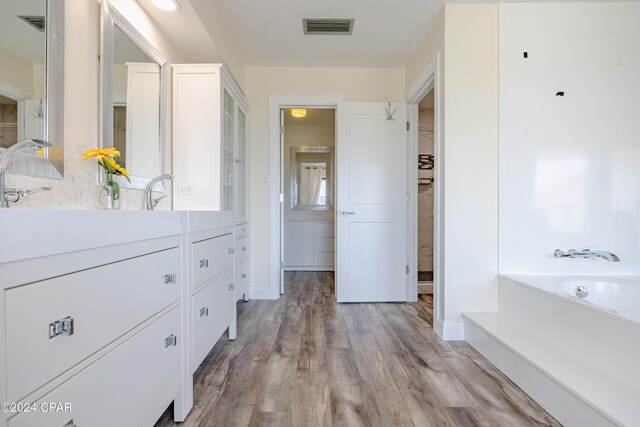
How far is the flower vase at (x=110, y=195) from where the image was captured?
136cm

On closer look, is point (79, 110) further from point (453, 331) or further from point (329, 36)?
point (453, 331)

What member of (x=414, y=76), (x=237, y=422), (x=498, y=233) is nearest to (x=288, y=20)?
(x=414, y=76)

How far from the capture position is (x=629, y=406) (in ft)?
3.61

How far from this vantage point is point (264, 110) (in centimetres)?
318

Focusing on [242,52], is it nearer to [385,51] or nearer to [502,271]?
[385,51]

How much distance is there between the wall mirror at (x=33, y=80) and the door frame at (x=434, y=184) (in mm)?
2175

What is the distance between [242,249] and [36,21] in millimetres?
2043

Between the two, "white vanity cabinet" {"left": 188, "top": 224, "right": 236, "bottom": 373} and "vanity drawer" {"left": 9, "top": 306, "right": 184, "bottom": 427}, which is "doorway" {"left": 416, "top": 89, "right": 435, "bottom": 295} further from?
"vanity drawer" {"left": 9, "top": 306, "right": 184, "bottom": 427}

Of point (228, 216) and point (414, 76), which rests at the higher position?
point (414, 76)

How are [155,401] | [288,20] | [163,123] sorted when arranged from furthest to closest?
Answer: [288,20], [163,123], [155,401]

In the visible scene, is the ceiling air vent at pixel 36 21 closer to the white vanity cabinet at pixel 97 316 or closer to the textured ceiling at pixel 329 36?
the white vanity cabinet at pixel 97 316

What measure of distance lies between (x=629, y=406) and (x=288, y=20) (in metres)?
2.93

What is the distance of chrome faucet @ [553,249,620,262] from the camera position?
6.82 ft

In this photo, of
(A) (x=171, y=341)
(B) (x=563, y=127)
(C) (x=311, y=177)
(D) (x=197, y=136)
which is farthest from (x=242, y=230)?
(B) (x=563, y=127)
